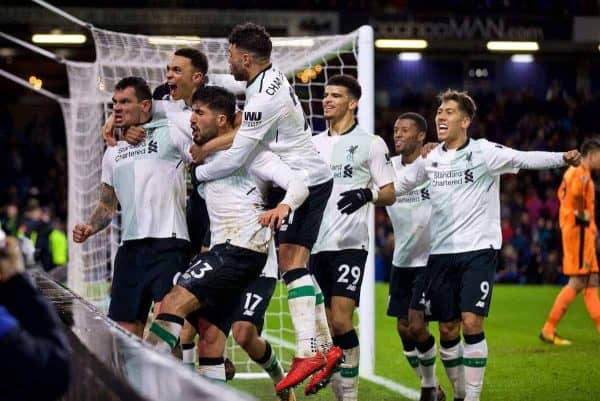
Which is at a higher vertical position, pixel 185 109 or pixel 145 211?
pixel 185 109

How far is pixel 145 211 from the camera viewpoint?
6.91 m

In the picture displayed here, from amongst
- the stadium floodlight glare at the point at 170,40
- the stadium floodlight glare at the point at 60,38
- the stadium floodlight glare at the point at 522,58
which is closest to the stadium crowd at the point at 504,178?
the stadium floodlight glare at the point at 522,58

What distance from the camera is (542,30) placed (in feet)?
102

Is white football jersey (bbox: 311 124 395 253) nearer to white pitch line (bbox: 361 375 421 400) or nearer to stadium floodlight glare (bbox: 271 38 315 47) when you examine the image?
white pitch line (bbox: 361 375 421 400)

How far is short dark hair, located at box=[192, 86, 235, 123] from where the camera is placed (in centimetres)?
632

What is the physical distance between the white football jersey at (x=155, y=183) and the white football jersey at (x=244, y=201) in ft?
1.94

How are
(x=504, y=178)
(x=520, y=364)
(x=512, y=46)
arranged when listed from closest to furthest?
(x=520, y=364) < (x=504, y=178) < (x=512, y=46)

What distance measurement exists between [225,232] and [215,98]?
0.72 m

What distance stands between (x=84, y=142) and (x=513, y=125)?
19.9 metres

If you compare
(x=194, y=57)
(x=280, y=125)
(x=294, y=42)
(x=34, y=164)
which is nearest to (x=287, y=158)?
(x=280, y=125)

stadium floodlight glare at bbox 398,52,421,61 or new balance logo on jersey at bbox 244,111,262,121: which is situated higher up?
stadium floodlight glare at bbox 398,52,421,61

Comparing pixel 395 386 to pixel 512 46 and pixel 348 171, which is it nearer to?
pixel 348 171

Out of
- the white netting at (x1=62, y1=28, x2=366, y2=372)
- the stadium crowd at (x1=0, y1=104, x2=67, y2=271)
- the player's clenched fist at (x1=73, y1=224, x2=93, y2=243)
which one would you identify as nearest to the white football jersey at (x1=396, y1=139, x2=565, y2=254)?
the white netting at (x1=62, y1=28, x2=366, y2=372)

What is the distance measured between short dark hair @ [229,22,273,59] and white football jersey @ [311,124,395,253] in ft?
4.94
